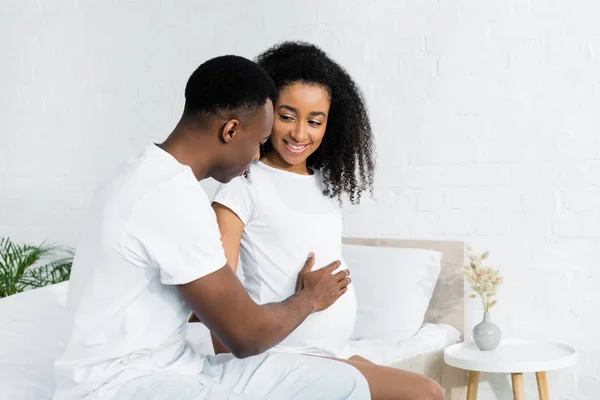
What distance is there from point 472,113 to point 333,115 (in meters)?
1.12

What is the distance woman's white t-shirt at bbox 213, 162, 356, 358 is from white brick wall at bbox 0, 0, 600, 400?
131 cm

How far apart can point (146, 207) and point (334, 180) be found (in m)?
0.95

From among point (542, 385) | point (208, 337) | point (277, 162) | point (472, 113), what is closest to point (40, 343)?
point (208, 337)

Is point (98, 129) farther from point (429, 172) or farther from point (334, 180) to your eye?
point (334, 180)

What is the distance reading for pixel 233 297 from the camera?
1508 mm

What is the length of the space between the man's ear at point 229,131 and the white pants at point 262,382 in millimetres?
476

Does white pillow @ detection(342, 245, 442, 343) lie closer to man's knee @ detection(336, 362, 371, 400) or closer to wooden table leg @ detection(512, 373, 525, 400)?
wooden table leg @ detection(512, 373, 525, 400)

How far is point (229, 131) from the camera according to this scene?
164 cm

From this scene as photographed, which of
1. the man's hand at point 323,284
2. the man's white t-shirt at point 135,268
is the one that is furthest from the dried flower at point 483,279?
the man's white t-shirt at point 135,268

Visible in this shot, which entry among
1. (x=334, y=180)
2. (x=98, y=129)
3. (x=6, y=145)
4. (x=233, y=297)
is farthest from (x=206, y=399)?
(x=6, y=145)

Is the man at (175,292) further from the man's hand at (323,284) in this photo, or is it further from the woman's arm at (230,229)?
the woman's arm at (230,229)

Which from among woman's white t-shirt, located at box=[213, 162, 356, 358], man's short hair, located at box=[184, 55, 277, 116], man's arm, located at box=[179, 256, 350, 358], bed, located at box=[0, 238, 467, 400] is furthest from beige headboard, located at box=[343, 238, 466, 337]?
man's short hair, located at box=[184, 55, 277, 116]

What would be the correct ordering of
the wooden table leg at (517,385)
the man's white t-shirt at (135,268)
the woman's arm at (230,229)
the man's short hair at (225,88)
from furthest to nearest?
the wooden table leg at (517,385) < the woman's arm at (230,229) < the man's short hair at (225,88) < the man's white t-shirt at (135,268)

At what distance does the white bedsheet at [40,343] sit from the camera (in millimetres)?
2094
